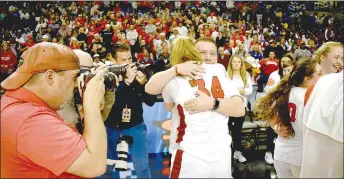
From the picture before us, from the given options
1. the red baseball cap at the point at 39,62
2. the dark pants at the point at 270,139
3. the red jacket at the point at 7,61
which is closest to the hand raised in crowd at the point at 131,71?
the red baseball cap at the point at 39,62

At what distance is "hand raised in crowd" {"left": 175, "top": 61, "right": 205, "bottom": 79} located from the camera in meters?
2.03

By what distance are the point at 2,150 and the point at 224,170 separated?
1.09 m

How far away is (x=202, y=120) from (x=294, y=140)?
3.30 feet

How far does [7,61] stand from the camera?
776 cm

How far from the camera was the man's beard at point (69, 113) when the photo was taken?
172 centimetres

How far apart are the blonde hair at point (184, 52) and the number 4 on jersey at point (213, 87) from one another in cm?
16

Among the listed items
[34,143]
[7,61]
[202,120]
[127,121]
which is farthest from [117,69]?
[7,61]

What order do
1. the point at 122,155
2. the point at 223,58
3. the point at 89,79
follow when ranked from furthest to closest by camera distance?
the point at 223,58
the point at 122,155
the point at 89,79

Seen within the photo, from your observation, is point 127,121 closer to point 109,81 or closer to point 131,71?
point 131,71

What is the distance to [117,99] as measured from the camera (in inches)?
131

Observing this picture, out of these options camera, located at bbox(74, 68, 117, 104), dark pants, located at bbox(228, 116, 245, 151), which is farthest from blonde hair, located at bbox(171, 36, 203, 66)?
dark pants, located at bbox(228, 116, 245, 151)

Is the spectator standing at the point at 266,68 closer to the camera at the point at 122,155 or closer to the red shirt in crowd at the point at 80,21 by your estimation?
the camera at the point at 122,155

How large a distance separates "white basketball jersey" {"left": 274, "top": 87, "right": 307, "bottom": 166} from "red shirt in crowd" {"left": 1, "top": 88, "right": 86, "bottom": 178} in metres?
1.77

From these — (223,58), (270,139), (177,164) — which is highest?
(177,164)
